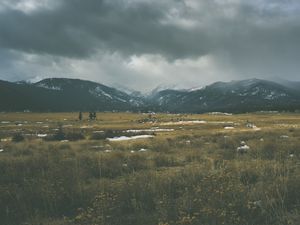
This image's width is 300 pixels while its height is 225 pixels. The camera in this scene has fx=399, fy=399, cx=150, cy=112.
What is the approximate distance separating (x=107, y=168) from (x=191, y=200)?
7.21m

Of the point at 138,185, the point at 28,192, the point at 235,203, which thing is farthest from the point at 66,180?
the point at 235,203

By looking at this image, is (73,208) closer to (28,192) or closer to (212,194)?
(28,192)

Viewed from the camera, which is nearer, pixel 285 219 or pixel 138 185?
pixel 285 219

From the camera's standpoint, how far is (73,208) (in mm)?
9984

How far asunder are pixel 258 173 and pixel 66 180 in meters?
5.94

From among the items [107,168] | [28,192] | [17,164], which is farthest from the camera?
[17,164]

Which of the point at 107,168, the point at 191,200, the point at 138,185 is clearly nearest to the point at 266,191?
the point at 191,200

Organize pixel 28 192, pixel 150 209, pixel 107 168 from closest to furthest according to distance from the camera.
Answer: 1. pixel 150 209
2. pixel 28 192
3. pixel 107 168

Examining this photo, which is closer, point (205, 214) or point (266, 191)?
point (205, 214)

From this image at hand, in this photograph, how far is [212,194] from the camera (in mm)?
8812

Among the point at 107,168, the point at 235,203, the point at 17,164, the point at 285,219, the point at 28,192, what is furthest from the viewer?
the point at 17,164

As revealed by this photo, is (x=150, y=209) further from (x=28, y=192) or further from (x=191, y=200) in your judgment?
(x=28, y=192)

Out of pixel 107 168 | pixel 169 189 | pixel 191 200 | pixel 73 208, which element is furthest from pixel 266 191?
pixel 107 168

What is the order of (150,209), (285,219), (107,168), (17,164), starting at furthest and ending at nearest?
(17,164) → (107,168) → (150,209) → (285,219)
